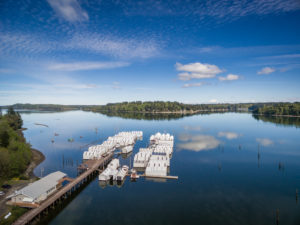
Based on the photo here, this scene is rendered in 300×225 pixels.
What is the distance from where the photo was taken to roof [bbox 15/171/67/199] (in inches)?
1361

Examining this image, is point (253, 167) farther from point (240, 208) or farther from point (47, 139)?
point (47, 139)

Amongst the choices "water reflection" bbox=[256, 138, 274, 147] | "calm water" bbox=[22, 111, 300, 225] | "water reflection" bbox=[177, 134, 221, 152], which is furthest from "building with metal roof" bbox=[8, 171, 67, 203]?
"water reflection" bbox=[256, 138, 274, 147]

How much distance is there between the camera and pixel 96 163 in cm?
5938

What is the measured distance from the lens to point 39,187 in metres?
37.5

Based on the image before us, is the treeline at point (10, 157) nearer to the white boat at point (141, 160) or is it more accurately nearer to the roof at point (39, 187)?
the roof at point (39, 187)

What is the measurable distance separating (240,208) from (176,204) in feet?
39.6

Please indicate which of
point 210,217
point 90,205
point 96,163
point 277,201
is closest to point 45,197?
point 90,205

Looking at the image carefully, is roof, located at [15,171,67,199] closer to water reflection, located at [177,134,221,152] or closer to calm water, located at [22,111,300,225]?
calm water, located at [22,111,300,225]

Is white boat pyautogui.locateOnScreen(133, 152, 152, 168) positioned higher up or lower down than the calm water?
higher up

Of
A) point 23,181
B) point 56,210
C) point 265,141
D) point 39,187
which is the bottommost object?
point 56,210

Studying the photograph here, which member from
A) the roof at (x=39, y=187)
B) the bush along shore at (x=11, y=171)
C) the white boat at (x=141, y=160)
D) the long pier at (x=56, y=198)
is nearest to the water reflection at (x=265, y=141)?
the white boat at (x=141, y=160)

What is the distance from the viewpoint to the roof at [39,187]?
113 ft

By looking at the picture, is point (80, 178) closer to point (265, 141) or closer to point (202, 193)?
point (202, 193)

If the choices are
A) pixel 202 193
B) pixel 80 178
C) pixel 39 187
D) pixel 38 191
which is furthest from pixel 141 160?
pixel 38 191
